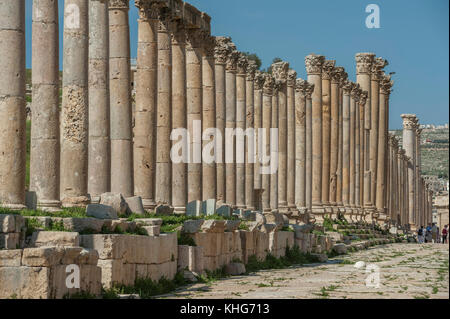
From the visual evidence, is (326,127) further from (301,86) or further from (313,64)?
(301,86)

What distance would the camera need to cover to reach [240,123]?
43.8 m

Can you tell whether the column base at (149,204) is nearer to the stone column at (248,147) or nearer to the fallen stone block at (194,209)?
the fallen stone block at (194,209)

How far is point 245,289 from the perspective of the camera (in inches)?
809

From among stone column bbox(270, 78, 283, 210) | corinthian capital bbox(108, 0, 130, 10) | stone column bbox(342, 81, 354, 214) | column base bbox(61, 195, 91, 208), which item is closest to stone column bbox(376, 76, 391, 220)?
stone column bbox(342, 81, 354, 214)

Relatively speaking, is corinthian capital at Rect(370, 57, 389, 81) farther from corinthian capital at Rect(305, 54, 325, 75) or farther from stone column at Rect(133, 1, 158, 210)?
stone column at Rect(133, 1, 158, 210)

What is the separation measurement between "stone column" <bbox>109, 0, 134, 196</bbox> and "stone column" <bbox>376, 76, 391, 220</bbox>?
141 ft

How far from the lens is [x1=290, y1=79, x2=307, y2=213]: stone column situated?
5312cm

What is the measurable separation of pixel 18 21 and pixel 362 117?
48597 mm

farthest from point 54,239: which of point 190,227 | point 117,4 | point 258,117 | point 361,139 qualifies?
point 361,139

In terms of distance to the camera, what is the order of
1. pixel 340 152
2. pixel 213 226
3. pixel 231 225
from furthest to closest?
pixel 340 152
pixel 231 225
pixel 213 226

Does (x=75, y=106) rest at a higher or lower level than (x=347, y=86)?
lower

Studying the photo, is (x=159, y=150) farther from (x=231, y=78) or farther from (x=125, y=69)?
(x=231, y=78)

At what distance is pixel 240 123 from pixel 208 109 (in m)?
7.11
